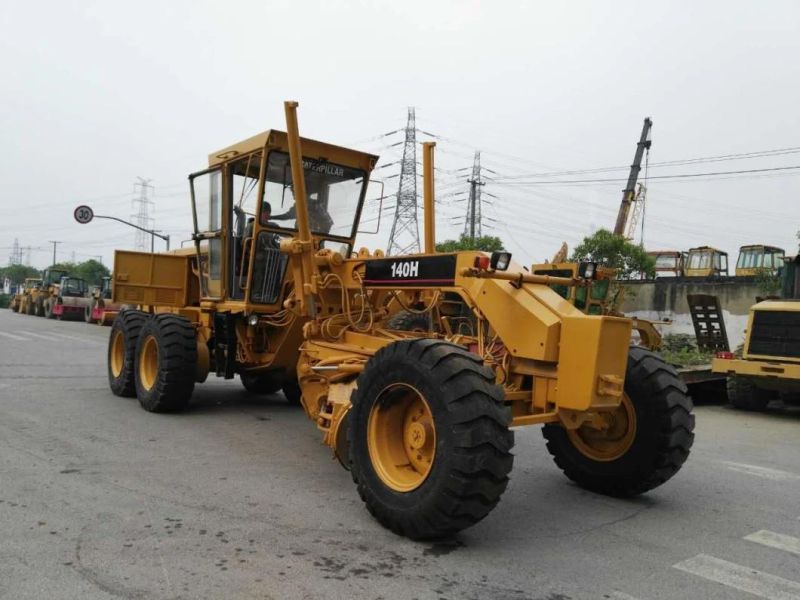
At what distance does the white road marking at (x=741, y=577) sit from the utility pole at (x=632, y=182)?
1349 inches

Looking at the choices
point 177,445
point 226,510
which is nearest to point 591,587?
point 226,510

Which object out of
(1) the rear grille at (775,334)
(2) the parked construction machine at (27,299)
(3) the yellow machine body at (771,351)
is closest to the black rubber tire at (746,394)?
(3) the yellow machine body at (771,351)

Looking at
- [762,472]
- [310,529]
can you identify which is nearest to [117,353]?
[310,529]

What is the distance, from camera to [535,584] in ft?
11.8

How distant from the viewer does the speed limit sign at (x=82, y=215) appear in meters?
33.0

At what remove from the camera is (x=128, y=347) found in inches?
342

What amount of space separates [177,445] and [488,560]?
12.0 ft

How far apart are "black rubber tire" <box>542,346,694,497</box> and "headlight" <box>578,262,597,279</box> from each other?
0.69 metres

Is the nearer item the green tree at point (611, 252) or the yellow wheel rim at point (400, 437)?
the yellow wheel rim at point (400, 437)

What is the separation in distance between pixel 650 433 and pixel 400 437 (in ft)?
6.13

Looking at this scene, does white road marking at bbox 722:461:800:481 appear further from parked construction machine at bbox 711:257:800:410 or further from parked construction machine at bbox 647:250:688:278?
parked construction machine at bbox 647:250:688:278

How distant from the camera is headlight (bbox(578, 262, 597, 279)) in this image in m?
5.20

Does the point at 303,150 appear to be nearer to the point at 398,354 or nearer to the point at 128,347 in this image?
the point at 128,347

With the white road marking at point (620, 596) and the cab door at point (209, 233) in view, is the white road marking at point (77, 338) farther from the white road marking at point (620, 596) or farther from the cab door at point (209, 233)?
the white road marking at point (620, 596)
